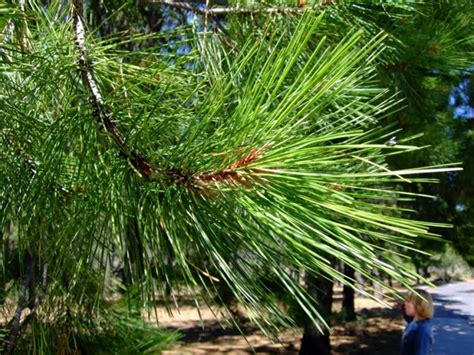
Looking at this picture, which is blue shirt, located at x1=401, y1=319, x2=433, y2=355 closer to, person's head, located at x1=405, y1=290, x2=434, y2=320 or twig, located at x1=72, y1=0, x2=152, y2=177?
person's head, located at x1=405, y1=290, x2=434, y2=320

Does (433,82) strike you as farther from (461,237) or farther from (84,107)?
(461,237)

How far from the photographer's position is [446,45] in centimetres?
171

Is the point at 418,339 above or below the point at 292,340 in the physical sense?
above

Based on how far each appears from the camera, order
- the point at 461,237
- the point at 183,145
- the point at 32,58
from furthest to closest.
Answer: the point at 461,237 < the point at 32,58 < the point at 183,145

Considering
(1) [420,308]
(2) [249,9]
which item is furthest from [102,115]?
(1) [420,308]

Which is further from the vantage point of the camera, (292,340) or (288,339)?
(288,339)

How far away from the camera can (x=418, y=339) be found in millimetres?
3426

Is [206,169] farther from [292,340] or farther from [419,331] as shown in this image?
[292,340]

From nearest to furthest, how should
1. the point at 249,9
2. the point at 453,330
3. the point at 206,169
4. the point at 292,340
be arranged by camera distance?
the point at 206,169
the point at 249,9
the point at 292,340
the point at 453,330

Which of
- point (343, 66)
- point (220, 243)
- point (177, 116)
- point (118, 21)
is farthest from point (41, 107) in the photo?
point (118, 21)

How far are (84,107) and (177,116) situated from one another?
6.3 inches

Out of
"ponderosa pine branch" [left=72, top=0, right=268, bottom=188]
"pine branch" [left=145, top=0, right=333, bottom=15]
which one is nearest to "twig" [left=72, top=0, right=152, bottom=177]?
"ponderosa pine branch" [left=72, top=0, right=268, bottom=188]

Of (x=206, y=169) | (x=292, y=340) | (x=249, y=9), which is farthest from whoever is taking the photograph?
(x=292, y=340)

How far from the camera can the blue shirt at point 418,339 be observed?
3.41 m
